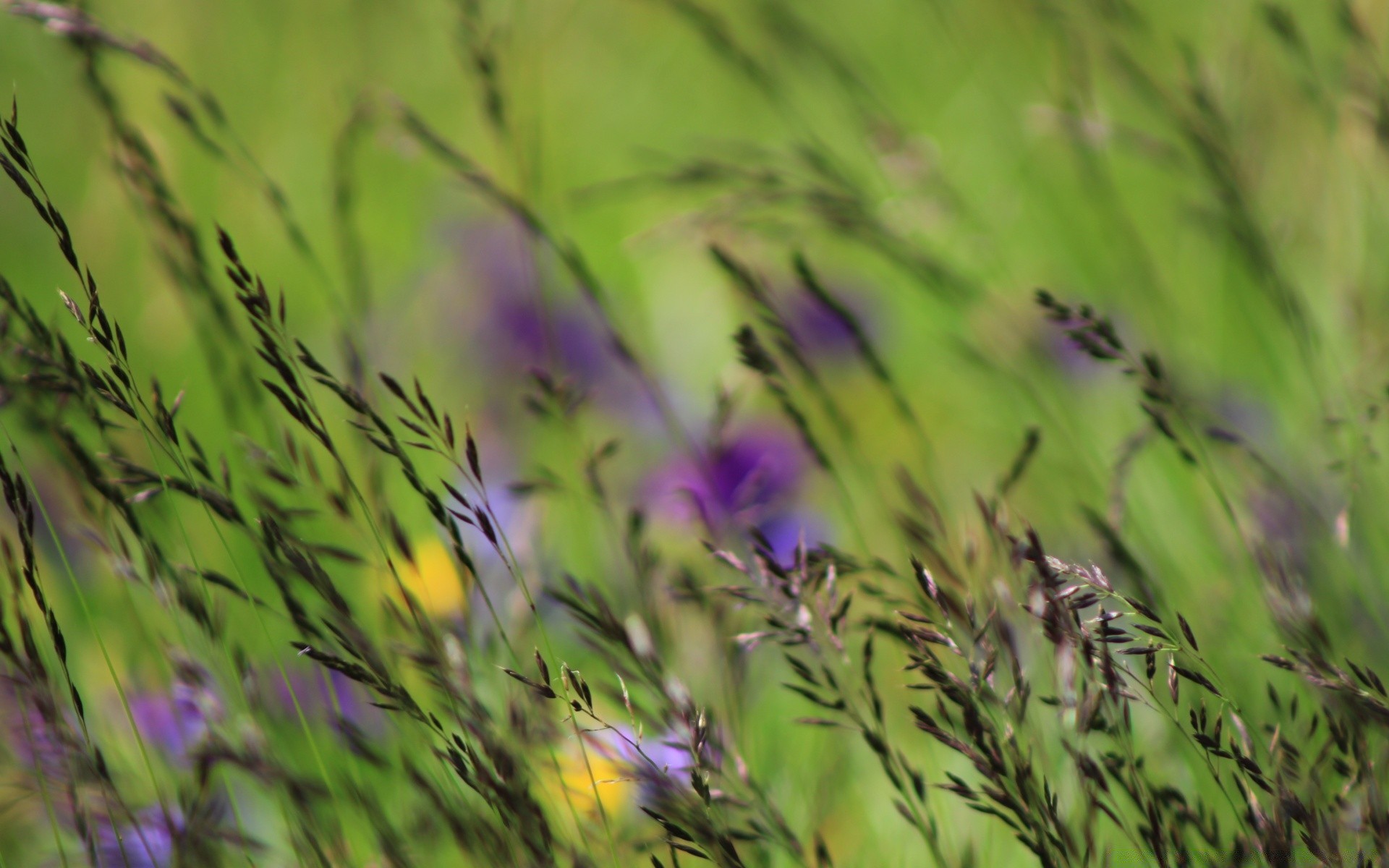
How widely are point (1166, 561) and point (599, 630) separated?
68 centimetres

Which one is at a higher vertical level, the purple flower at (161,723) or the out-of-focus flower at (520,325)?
the out-of-focus flower at (520,325)

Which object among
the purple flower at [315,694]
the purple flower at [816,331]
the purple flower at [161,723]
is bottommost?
the purple flower at [315,694]

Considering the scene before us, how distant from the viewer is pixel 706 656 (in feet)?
3.81

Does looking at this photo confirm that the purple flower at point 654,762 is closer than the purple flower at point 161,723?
Yes

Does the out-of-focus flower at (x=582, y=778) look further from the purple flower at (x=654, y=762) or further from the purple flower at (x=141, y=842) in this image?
the purple flower at (x=141, y=842)

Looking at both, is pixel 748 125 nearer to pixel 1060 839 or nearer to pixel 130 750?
pixel 130 750

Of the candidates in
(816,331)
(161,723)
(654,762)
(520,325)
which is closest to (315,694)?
(161,723)

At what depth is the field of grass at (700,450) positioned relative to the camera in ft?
2.31

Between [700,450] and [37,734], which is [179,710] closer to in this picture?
[37,734]

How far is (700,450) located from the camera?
1.61m

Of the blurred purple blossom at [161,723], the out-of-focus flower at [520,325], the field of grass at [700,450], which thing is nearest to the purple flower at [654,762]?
the field of grass at [700,450]

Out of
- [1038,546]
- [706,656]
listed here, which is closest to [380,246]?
[706,656]

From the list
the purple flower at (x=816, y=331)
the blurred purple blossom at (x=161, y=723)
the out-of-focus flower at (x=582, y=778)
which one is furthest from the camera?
the purple flower at (x=816, y=331)

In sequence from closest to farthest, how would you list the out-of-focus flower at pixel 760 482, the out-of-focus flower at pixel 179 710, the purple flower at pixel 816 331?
the out-of-focus flower at pixel 179 710
the out-of-focus flower at pixel 760 482
the purple flower at pixel 816 331
